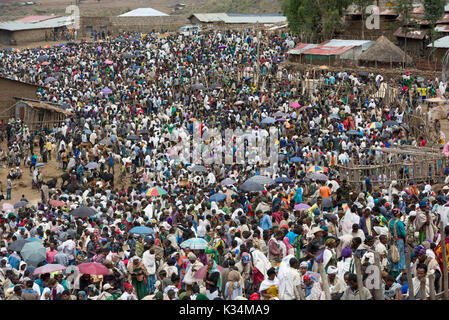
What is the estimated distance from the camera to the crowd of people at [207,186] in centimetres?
1012

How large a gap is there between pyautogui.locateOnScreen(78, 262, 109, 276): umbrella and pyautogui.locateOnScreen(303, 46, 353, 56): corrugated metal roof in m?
26.0

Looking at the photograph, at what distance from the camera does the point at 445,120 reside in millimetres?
23891

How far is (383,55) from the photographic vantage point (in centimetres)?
3306

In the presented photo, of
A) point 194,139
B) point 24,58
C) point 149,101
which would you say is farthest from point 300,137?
point 24,58

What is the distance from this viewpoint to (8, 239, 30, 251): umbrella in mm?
12656

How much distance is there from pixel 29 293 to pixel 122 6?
78456 mm

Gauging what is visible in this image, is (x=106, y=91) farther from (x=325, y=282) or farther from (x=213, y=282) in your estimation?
(x=325, y=282)

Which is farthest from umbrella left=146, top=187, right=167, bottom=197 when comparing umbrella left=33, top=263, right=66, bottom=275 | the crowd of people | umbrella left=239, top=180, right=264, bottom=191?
umbrella left=33, top=263, right=66, bottom=275

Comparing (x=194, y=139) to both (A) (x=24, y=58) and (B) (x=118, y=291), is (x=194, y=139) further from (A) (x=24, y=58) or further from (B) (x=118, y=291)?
(A) (x=24, y=58)

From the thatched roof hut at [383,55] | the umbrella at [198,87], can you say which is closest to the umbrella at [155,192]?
the umbrella at [198,87]

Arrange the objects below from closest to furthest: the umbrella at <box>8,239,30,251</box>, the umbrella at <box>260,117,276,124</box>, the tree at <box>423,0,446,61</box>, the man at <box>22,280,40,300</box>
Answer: the man at <box>22,280,40,300</box> → the umbrella at <box>8,239,30,251</box> → the umbrella at <box>260,117,276,124</box> → the tree at <box>423,0,446,61</box>

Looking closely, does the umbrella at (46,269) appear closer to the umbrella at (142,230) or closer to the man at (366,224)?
the umbrella at (142,230)

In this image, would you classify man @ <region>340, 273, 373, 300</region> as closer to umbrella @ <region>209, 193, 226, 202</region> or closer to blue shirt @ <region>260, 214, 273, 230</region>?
blue shirt @ <region>260, 214, 273, 230</region>

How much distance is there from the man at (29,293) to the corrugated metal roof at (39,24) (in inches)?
1699
